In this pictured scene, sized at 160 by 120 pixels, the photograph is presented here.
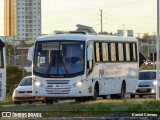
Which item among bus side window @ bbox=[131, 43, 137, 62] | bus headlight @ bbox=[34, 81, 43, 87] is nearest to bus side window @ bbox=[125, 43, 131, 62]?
bus side window @ bbox=[131, 43, 137, 62]

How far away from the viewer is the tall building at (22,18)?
14638cm

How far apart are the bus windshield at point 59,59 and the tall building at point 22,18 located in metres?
112

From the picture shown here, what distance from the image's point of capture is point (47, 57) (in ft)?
97.1

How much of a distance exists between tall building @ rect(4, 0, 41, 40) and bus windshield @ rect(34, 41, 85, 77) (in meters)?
112

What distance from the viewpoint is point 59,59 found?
2928 cm

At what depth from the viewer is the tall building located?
5763 inches

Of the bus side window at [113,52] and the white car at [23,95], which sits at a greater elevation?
the bus side window at [113,52]

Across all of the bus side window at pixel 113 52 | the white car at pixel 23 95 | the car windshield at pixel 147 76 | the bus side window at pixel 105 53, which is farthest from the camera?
the car windshield at pixel 147 76

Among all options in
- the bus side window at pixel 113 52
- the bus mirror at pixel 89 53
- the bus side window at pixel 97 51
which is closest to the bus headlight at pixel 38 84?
the bus mirror at pixel 89 53

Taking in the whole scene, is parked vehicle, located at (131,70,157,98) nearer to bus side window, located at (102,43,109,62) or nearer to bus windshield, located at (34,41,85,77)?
bus side window, located at (102,43,109,62)

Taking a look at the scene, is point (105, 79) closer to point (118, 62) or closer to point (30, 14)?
point (118, 62)

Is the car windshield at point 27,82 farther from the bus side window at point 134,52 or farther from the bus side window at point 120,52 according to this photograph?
the bus side window at point 134,52

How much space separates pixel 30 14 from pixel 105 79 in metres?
127

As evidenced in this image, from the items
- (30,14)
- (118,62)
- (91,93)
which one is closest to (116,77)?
(118,62)
